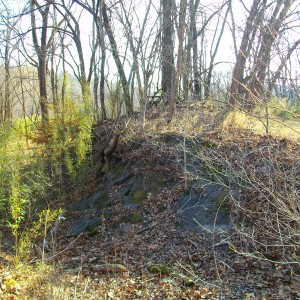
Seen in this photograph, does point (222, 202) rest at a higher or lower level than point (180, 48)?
lower

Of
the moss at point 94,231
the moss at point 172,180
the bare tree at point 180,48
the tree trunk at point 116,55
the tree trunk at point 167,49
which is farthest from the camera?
the tree trunk at point 116,55

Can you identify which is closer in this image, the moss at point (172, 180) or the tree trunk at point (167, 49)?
the moss at point (172, 180)

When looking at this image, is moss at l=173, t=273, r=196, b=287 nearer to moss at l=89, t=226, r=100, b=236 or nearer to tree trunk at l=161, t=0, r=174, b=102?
moss at l=89, t=226, r=100, b=236

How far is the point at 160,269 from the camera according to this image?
5320 millimetres

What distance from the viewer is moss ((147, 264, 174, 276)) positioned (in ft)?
17.2

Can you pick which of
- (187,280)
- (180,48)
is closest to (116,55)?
(180,48)

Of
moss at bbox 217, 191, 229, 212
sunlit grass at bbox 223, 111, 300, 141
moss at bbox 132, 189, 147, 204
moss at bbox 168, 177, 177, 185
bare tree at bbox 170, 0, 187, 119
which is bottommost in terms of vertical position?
moss at bbox 132, 189, 147, 204

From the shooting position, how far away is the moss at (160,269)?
17.2 feet

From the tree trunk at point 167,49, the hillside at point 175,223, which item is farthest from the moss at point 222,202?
the tree trunk at point 167,49

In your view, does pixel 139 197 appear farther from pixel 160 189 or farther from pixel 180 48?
pixel 180 48

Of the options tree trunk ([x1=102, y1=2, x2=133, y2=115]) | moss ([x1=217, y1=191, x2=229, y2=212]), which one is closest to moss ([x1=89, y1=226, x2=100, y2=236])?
moss ([x1=217, y1=191, x2=229, y2=212])

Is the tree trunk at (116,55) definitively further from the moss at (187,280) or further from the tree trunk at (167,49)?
the moss at (187,280)

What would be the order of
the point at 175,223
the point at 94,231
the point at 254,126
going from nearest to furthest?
1. the point at 175,223
2. the point at 94,231
3. the point at 254,126

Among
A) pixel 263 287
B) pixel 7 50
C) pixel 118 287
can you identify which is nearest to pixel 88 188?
pixel 118 287
